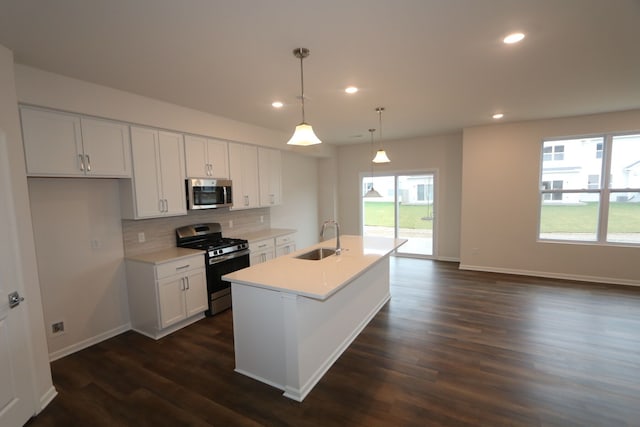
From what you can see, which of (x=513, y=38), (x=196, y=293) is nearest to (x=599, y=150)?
(x=513, y=38)

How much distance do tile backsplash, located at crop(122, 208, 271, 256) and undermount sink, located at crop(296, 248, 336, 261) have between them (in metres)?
1.89

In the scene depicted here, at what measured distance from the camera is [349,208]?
24.2 ft

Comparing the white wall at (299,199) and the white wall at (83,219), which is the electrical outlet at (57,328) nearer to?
the white wall at (83,219)

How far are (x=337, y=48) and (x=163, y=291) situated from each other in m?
3.03

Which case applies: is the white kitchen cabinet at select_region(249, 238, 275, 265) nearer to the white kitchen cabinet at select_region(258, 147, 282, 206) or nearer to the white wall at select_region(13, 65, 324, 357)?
the white kitchen cabinet at select_region(258, 147, 282, 206)

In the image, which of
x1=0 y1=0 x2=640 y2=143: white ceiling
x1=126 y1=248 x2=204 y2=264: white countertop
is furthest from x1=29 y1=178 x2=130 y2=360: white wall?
x1=0 y1=0 x2=640 y2=143: white ceiling

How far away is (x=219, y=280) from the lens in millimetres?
3834

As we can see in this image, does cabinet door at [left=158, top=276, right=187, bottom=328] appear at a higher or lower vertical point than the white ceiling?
lower

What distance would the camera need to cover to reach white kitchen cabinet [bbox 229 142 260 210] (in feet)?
14.6

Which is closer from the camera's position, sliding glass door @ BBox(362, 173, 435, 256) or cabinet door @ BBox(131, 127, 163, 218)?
cabinet door @ BBox(131, 127, 163, 218)

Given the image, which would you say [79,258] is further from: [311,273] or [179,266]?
[311,273]

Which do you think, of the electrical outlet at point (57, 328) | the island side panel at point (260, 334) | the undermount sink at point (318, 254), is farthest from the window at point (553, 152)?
the electrical outlet at point (57, 328)

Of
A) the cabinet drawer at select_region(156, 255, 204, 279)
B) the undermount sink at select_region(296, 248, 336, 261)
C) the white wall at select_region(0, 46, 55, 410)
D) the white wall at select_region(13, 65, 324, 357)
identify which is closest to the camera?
the white wall at select_region(0, 46, 55, 410)

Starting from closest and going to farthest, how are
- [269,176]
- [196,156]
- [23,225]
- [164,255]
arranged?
[23,225]
[164,255]
[196,156]
[269,176]
